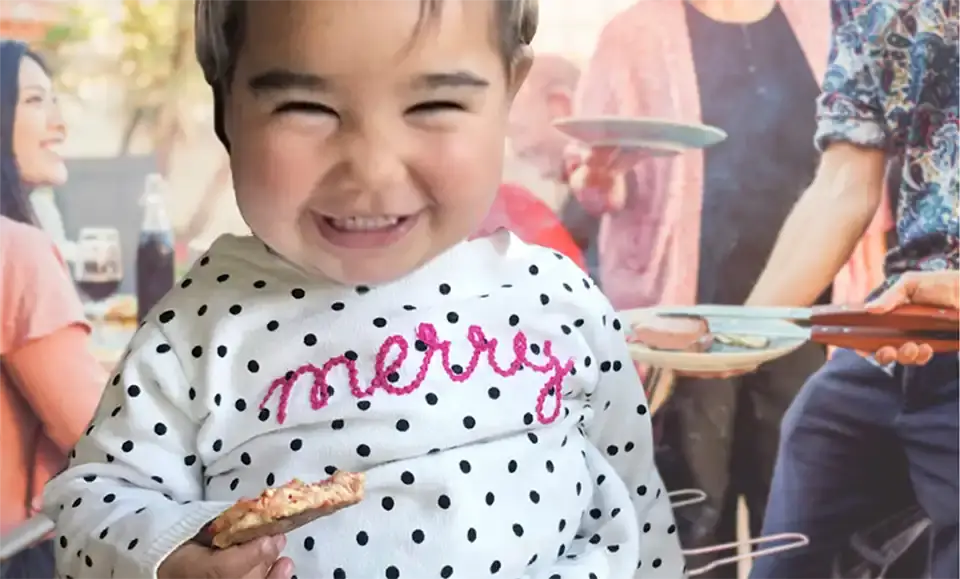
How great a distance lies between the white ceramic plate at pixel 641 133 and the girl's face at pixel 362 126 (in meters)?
0.28

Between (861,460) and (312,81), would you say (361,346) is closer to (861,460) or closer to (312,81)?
(312,81)

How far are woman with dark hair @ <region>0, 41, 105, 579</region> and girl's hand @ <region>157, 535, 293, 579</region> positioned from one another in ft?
1.08

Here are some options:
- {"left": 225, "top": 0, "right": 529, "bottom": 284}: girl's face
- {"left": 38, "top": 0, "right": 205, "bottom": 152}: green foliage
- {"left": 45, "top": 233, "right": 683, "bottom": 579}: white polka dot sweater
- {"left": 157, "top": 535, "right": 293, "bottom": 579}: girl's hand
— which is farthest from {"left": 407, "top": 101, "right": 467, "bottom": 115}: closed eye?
{"left": 38, "top": 0, "right": 205, "bottom": 152}: green foliage

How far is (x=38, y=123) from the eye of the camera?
2.48 feet

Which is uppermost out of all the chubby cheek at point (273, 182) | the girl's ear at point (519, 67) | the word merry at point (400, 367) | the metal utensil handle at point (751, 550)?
the girl's ear at point (519, 67)

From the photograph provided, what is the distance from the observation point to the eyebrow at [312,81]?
47cm

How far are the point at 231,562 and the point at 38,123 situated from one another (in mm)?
478

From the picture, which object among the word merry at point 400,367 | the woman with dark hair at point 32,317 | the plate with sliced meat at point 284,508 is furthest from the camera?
the woman with dark hair at point 32,317

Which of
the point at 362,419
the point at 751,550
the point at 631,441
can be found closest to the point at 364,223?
the point at 362,419

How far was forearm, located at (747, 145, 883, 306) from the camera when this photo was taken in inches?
31.2

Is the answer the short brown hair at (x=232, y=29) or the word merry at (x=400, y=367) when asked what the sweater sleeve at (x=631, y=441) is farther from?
the short brown hair at (x=232, y=29)

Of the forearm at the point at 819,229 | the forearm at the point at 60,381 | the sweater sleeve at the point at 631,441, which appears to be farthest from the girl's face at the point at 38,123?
the forearm at the point at 819,229

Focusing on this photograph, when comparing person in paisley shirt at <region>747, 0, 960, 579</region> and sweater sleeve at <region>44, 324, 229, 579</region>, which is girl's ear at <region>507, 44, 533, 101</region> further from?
person in paisley shirt at <region>747, 0, 960, 579</region>

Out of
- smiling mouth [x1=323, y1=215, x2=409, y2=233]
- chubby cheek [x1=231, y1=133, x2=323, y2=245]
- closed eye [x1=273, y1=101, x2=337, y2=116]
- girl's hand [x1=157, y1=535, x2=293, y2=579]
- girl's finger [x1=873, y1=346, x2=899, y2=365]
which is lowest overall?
girl's hand [x1=157, y1=535, x2=293, y2=579]
